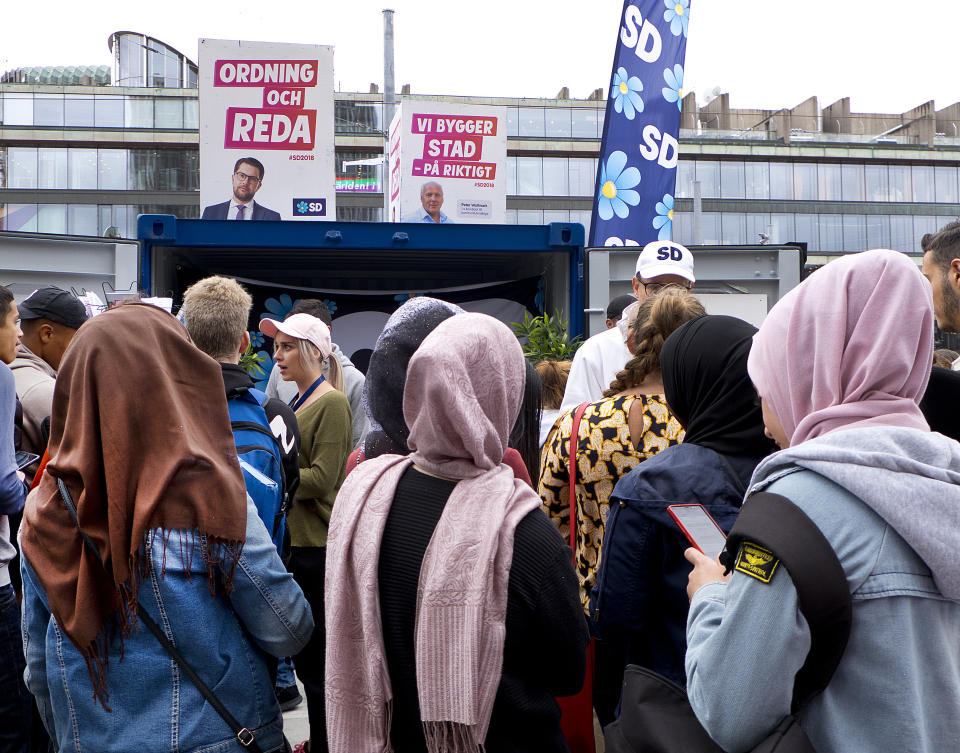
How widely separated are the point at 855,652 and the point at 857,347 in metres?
0.56

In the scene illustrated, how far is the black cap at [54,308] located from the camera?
4.16 m

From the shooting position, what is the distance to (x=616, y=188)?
10.4 meters

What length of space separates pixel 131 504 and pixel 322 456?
2.26 metres

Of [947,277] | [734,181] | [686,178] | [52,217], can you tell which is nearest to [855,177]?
[734,181]

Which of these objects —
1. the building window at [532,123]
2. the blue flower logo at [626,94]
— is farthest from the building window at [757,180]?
the blue flower logo at [626,94]

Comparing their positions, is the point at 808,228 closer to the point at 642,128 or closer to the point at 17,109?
the point at 17,109

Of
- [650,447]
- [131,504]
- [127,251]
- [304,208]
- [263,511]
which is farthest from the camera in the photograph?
[304,208]

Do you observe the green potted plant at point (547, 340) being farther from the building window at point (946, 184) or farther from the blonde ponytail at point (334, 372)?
the building window at point (946, 184)

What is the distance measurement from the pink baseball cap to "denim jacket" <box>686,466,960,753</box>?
11.5ft

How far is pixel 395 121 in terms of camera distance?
49.0 feet

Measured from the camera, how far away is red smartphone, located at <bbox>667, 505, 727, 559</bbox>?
6.98 feet

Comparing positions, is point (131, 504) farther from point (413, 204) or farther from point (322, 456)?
point (413, 204)

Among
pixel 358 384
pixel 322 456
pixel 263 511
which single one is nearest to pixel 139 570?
pixel 263 511

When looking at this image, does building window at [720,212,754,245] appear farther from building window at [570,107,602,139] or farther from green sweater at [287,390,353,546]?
green sweater at [287,390,353,546]
